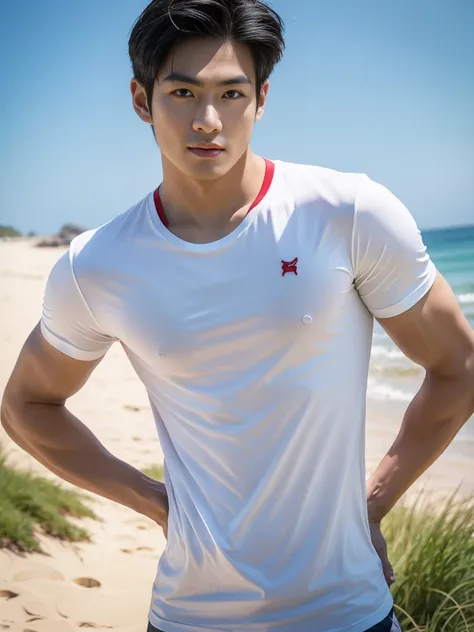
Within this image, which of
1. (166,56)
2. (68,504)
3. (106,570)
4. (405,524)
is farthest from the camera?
(68,504)

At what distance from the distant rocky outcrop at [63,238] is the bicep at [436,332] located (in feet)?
131

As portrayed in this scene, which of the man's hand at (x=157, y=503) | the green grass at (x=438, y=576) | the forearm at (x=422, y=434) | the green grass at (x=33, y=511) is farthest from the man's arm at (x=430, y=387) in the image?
the green grass at (x=33, y=511)

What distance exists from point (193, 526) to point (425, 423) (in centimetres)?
51

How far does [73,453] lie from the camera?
196 centimetres

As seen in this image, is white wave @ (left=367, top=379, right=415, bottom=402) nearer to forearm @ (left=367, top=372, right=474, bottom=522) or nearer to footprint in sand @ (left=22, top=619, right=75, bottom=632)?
footprint in sand @ (left=22, top=619, right=75, bottom=632)

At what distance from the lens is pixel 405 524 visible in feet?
10.9

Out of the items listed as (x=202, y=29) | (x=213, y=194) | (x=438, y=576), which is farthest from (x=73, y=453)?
(x=438, y=576)

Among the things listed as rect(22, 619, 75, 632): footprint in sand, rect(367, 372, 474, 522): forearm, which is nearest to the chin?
rect(367, 372, 474, 522): forearm

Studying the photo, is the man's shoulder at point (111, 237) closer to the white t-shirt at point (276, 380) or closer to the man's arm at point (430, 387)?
the white t-shirt at point (276, 380)

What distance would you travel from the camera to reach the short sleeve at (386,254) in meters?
A: 1.51

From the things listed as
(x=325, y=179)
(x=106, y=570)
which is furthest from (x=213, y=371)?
(x=106, y=570)

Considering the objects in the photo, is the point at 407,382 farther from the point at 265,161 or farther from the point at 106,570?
the point at 265,161

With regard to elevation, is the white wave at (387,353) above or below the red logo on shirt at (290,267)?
below

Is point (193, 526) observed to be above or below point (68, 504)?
above
